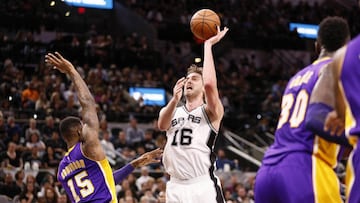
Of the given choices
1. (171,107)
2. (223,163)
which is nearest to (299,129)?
(171,107)

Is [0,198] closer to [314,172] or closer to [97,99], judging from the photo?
[314,172]

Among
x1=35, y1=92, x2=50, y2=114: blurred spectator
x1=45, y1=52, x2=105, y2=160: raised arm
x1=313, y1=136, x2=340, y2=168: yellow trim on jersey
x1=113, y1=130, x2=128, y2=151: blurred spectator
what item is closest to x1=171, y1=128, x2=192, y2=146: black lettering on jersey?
x1=45, y1=52, x2=105, y2=160: raised arm

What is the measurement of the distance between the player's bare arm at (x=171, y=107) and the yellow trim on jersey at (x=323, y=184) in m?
2.08

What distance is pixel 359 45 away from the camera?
4.00 metres

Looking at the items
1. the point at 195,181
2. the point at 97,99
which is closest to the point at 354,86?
the point at 195,181

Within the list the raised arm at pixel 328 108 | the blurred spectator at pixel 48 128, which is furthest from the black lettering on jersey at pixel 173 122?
the blurred spectator at pixel 48 128

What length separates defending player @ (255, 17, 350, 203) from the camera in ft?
15.4

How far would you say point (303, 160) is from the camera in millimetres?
4707

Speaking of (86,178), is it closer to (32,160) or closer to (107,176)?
(107,176)

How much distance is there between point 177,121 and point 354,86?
3.11 metres

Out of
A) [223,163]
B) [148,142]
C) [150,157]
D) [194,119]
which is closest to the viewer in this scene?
[194,119]

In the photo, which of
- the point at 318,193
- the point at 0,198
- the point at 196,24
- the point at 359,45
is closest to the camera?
the point at 359,45

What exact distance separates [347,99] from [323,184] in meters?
0.87

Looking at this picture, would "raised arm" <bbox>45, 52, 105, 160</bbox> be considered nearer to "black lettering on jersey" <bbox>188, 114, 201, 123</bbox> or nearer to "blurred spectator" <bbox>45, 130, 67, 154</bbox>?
"black lettering on jersey" <bbox>188, 114, 201, 123</bbox>
